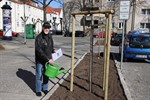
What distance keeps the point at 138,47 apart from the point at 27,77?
23.8 feet

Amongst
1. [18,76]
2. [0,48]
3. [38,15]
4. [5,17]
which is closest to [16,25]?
[38,15]

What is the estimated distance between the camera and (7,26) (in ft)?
98.2

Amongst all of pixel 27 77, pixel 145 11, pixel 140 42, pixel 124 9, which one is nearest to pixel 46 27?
pixel 27 77

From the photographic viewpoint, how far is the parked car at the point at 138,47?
14.8m

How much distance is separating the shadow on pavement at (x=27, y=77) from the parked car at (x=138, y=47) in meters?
6.23

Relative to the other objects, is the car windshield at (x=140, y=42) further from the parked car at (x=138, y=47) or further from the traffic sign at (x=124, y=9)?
the traffic sign at (x=124, y=9)

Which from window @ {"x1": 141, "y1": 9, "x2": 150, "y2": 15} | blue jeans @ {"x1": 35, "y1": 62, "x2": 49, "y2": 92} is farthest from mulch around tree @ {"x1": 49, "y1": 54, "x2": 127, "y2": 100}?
window @ {"x1": 141, "y1": 9, "x2": 150, "y2": 15}

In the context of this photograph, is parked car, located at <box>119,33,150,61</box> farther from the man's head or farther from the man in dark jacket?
the man's head

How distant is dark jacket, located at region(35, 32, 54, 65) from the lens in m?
6.74

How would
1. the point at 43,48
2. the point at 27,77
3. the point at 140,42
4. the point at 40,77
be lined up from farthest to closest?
the point at 140,42 → the point at 27,77 → the point at 40,77 → the point at 43,48

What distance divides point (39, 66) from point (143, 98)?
268 cm

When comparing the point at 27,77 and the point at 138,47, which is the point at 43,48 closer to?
the point at 27,77

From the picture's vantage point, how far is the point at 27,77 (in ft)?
31.0

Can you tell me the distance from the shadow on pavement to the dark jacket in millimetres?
1230
